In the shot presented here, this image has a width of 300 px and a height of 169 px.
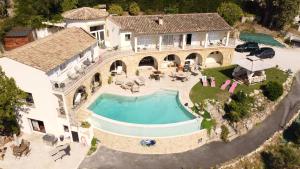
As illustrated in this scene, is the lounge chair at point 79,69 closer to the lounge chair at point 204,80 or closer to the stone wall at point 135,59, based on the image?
the stone wall at point 135,59

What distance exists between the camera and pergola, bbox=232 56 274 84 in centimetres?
4122

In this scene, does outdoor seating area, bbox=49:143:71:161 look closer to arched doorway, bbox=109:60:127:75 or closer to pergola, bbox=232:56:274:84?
arched doorway, bbox=109:60:127:75

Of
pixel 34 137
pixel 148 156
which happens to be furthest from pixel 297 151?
pixel 34 137

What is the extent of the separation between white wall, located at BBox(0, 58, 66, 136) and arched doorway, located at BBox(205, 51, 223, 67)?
25.9 meters

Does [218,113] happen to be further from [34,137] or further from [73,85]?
[34,137]

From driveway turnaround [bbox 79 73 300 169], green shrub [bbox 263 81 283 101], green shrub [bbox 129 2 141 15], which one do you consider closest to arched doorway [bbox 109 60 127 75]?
driveway turnaround [bbox 79 73 300 169]

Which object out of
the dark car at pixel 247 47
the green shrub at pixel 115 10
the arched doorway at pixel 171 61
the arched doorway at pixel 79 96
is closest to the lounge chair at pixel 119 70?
the arched doorway at pixel 171 61

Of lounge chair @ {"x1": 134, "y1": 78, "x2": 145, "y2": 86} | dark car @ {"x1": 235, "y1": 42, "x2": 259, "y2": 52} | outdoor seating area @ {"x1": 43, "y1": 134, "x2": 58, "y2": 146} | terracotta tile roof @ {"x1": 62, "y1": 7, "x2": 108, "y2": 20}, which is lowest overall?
outdoor seating area @ {"x1": 43, "y1": 134, "x2": 58, "y2": 146}

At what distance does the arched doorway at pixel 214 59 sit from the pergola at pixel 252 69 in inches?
177

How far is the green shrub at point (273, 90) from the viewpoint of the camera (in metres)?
40.1

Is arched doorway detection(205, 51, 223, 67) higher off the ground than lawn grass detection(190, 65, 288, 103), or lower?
higher

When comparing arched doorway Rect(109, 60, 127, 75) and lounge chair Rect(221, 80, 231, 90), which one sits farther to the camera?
arched doorway Rect(109, 60, 127, 75)

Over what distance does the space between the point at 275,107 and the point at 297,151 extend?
8.42 meters

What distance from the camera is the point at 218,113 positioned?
36656 mm
